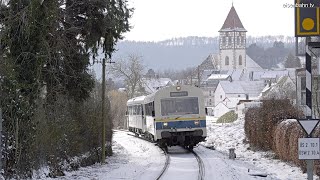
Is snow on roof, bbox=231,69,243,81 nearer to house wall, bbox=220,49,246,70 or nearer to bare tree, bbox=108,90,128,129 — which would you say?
Answer: house wall, bbox=220,49,246,70

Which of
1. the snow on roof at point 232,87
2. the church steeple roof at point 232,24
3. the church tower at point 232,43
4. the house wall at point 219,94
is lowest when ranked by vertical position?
the house wall at point 219,94

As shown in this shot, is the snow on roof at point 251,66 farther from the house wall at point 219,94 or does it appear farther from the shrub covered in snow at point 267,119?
the shrub covered in snow at point 267,119

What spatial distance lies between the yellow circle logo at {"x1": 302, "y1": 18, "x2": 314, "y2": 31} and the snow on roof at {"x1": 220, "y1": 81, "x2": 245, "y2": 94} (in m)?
101

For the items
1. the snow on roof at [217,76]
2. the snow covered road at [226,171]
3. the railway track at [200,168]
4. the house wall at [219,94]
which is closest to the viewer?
the snow covered road at [226,171]

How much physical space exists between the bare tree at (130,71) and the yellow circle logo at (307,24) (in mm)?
60595

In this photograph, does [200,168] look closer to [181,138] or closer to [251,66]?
[181,138]

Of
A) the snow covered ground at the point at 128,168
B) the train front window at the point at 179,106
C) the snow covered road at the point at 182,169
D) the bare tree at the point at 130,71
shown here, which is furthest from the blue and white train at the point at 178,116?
the bare tree at the point at 130,71

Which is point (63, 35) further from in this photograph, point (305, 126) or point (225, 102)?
point (225, 102)

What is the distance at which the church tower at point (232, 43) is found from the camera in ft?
440

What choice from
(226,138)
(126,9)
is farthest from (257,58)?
(126,9)

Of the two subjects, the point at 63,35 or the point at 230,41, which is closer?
the point at 63,35

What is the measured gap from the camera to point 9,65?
12852 millimetres

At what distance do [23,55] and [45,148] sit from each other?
273 centimetres

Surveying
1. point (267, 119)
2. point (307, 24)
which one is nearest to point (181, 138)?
point (267, 119)
